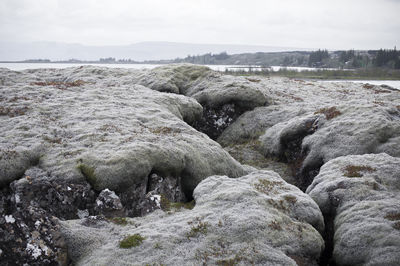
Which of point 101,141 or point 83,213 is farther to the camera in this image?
point 101,141

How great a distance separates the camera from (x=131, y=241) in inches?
482

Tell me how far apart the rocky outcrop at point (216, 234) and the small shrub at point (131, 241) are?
0.13 ft

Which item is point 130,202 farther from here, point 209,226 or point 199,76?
point 199,76

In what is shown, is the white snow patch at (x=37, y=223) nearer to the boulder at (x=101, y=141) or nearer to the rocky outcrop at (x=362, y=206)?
the boulder at (x=101, y=141)

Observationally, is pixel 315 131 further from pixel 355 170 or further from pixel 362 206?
pixel 362 206

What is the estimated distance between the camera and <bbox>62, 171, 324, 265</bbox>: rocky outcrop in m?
11.7

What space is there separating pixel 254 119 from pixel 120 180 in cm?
2418

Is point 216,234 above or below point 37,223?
below

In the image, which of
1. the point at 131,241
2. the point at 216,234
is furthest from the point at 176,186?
the point at 131,241

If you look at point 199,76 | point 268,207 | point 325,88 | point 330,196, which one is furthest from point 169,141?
point 325,88

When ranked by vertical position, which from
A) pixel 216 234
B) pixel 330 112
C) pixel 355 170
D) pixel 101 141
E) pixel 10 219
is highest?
pixel 330 112

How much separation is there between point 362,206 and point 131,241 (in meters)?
11.8

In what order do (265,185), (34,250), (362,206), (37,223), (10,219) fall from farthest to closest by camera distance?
(265,185) → (362,206) → (37,223) → (10,219) → (34,250)

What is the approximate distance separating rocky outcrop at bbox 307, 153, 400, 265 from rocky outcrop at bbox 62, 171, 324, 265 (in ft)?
4.77
